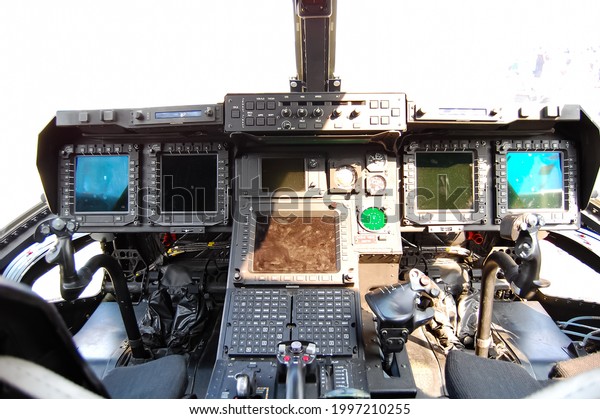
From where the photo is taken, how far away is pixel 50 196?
2.31 meters

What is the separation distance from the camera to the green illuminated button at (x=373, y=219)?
7.26 ft

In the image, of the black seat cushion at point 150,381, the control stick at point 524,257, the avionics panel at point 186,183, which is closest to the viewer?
the black seat cushion at point 150,381

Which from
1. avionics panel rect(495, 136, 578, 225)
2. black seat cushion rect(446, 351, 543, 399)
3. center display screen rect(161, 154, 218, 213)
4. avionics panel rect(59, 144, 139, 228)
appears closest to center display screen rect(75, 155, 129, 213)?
avionics panel rect(59, 144, 139, 228)

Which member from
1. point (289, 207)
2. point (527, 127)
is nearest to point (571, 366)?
point (527, 127)

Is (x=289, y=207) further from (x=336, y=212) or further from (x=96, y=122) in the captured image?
(x=96, y=122)

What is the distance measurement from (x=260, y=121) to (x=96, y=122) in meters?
0.91

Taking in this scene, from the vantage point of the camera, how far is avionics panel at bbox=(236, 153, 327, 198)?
2.26 metres

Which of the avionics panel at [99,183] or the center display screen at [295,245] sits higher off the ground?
the avionics panel at [99,183]

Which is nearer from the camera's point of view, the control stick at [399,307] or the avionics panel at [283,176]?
the control stick at [399,307]

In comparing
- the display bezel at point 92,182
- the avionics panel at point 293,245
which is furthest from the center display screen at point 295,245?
the display bezel at point 92,182

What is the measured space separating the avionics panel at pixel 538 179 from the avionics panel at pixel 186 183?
5.44ft

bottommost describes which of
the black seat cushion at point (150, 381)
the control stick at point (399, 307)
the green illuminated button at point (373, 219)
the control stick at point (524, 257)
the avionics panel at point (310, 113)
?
the black seat cushion at point (150, 381)

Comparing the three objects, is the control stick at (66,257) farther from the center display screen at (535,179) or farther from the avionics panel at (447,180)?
the center display screen at (535,179)

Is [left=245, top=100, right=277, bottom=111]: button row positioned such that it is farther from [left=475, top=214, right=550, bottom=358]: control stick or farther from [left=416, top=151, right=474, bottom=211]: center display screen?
[left=475, top=214, right=550, bottom=358]: control stick
